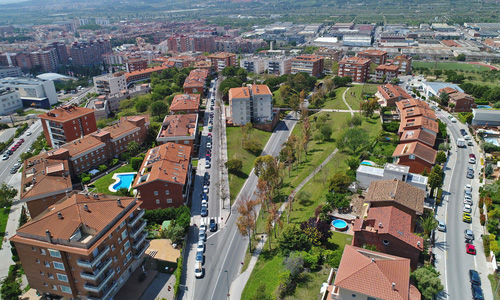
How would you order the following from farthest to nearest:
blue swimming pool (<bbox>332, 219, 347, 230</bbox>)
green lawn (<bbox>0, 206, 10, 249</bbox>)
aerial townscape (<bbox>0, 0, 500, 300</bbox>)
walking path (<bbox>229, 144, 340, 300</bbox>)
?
green lawn (<bbox>0, 206, 10, 249</bbox>) → blue swimming pool (<bbox>332, 219, 347, 230</bbox>) → walking path (<bbox>229, 144, 340, 300</bbox>) → aerial townscape (<bbox>0, 0, 500, 300</bbox>)

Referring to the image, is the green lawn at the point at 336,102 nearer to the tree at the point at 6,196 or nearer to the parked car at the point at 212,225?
the parked car at the point at 212,225

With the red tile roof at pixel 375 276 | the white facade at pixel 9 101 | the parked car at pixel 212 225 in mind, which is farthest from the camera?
the white facade at pixel 9 101

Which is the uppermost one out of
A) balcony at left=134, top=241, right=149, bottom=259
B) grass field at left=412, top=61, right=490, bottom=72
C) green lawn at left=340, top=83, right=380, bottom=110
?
balcony at left=134, top=241, right=149, bottom=259

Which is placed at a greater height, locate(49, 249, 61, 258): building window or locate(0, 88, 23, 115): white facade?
locate(49, 249, 61, 258): building window

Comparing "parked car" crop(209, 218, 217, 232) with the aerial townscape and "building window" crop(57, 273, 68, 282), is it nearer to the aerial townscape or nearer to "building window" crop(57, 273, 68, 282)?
the aerial townscape

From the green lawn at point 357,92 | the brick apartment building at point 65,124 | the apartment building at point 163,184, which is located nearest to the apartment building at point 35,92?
the brick apartment building at point 65,124

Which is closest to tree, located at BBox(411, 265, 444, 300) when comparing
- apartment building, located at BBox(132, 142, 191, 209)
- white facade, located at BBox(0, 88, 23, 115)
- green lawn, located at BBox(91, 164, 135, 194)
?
apartment building, located at BBox(132, 142, 191, 209)

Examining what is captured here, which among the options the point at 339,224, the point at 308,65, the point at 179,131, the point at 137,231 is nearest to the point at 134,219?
the point at 137,231
